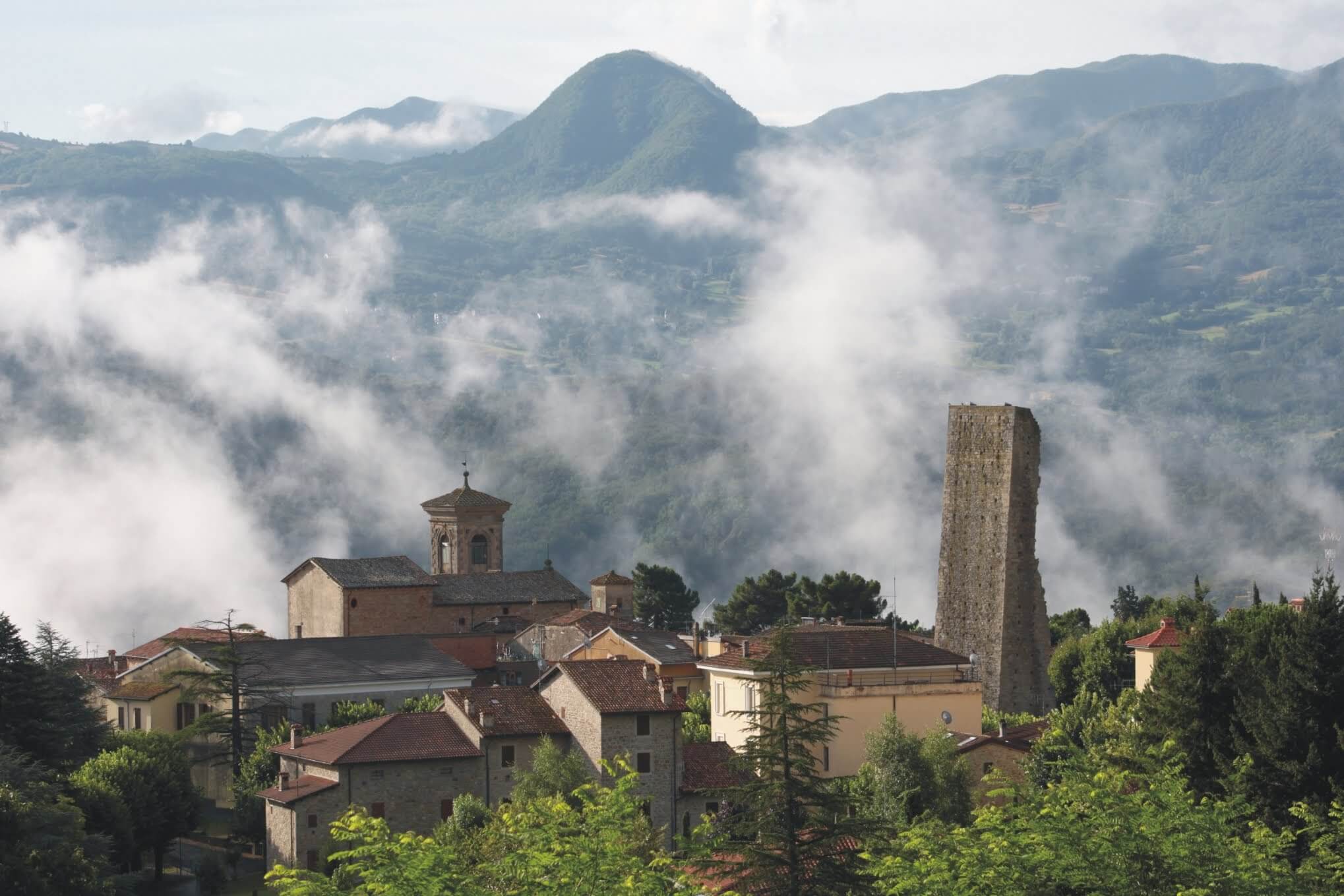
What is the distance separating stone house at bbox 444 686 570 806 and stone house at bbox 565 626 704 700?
7.12 m

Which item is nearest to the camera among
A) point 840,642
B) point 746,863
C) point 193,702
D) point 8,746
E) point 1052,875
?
point 746,863

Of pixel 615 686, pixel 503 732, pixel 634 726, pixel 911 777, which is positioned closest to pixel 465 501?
pixel 503 732

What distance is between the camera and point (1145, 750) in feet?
138

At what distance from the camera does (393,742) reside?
55.5 meters

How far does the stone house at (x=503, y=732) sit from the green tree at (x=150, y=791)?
7496 millimetres

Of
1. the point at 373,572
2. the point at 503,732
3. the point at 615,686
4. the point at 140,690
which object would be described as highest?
the point at 373,572

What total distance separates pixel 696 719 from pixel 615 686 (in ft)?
21.5

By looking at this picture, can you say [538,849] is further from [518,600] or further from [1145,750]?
[518,600]

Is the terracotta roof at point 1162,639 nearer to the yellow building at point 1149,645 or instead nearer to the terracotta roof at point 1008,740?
the yellow building at point 1149,645

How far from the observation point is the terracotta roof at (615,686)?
55000 mm

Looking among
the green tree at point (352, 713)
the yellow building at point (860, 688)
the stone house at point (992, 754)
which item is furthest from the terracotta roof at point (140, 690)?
the stone house at point (992, 754)

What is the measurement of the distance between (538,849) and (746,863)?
328 cm

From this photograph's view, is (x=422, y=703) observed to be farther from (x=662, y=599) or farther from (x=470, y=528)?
(x=662, y=599)

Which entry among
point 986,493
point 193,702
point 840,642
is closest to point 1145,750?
point 840,642
